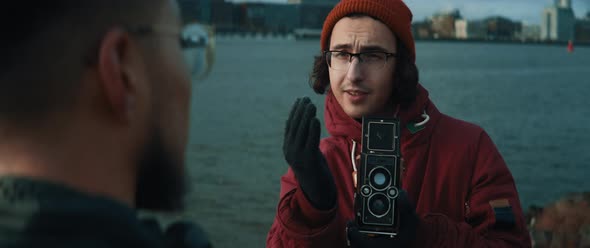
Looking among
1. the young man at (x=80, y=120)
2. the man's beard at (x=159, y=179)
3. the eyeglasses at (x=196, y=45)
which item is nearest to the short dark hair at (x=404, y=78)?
the eyeglasses at (x=196, y=45)

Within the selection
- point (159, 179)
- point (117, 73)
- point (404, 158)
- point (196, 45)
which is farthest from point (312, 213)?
point (117, 73)

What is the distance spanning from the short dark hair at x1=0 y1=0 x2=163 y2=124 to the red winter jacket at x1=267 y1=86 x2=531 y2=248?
190cm

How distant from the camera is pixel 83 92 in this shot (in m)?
1.49

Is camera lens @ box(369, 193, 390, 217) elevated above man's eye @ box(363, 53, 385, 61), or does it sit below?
below

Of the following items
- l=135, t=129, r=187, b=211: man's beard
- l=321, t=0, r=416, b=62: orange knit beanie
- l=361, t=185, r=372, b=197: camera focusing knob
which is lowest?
l=361, t=185, r=372, b=197: camera focusing knob

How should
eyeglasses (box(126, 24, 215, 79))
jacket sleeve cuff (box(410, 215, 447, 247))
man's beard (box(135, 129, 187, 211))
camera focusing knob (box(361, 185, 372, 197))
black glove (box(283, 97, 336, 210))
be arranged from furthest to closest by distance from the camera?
camera focusing knob (box(361, 185, 372, 197)) < jacket sleeve cuff (box(410, 215, 447, 247)) < black glove (box(283, 97, 336, 210)) < eyeglasses (box(126, 24, 215, 79)) < man's beard (box(135, 129, 187, 211))

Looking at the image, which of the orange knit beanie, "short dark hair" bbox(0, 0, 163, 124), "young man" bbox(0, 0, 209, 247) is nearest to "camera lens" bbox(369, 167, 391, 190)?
the orange knit beanie

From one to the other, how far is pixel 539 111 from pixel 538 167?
18.2 metres

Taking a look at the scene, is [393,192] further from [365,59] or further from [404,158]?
[365,59]

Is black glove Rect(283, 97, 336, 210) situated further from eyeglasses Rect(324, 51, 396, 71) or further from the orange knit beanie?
the orange knit beanie

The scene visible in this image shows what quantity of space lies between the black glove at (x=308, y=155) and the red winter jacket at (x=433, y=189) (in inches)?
2.6

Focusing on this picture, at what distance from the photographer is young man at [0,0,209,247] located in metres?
1.38

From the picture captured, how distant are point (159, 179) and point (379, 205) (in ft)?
5.89

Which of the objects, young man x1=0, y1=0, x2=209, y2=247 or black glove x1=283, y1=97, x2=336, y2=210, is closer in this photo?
young man x1=0, y1=0, x2=209, y2=247
